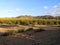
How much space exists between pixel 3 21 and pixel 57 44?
3294cm

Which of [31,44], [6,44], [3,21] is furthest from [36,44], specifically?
[3,21]

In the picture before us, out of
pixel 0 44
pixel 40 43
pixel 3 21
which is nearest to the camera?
pixel 0 44

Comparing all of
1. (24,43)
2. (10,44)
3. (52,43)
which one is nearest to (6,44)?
(10,44)

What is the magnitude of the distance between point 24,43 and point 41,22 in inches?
1358

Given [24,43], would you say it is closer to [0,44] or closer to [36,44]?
[36,44]

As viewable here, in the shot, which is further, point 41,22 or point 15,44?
point 41,22

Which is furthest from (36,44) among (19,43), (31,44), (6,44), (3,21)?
(3,21)

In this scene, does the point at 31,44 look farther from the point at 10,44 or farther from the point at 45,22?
the point at 45,22

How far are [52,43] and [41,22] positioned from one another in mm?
33629

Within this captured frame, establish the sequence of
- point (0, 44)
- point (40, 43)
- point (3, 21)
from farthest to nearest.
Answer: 1. point (3, 21)
2. point (40, 43)
3. point (0, 44)

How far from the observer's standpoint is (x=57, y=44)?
51.0 ft

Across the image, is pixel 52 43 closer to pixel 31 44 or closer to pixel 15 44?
pixel 31 44

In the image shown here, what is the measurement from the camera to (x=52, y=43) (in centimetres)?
1565

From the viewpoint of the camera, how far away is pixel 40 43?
49.9 feet
